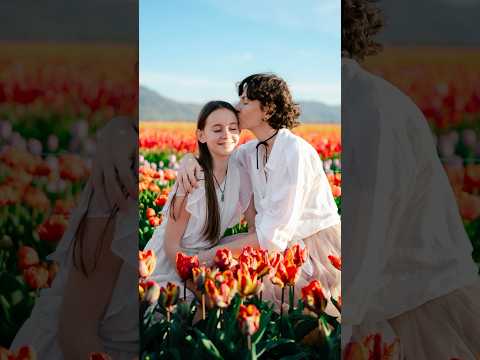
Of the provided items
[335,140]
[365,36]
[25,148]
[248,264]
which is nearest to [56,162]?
[25,148]

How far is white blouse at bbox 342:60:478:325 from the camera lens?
4.30 m

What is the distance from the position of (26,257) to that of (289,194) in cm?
144

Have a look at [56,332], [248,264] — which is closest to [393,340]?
[248,264]

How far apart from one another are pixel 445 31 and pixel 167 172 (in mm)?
1684

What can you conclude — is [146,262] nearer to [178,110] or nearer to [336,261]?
[178,110]

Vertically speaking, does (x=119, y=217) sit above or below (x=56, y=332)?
above

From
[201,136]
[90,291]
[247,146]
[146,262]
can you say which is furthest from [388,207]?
[90,291]

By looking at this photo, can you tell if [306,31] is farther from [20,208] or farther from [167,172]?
[20,208]

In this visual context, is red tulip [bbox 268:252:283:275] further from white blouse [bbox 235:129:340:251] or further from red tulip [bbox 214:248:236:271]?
red tulip [bbox 214:248:236:271]

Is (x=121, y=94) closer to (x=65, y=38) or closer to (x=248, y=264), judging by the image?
(x=65, y=38)

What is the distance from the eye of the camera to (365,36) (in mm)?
4281

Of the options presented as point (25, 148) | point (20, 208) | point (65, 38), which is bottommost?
point (20, 208)

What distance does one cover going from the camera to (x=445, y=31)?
4332 mm

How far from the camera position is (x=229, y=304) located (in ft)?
14.0
